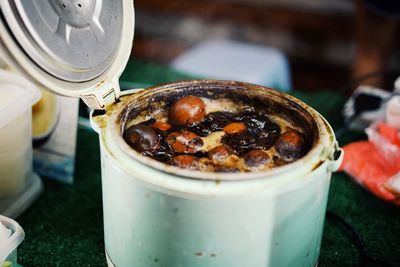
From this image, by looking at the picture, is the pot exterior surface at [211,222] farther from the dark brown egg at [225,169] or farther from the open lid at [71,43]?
the open lid at [71,43]

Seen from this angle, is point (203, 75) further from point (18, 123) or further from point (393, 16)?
point (18, 123)

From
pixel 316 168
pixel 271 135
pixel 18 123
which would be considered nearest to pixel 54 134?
pixel 18 123

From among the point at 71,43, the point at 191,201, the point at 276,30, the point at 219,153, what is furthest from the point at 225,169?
the point at 276,30

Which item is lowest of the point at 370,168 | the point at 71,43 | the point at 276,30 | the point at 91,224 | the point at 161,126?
the point at 276,30

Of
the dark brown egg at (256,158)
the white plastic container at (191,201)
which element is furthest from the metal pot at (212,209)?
the dark brown egg at (256,158)

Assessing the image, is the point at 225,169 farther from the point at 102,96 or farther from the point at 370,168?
the point at 370,168
